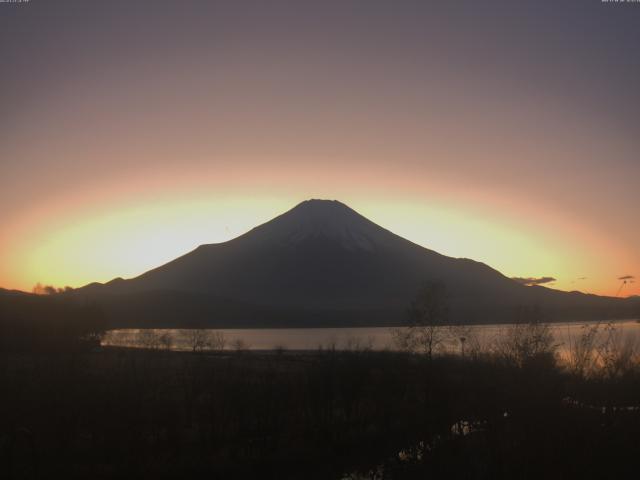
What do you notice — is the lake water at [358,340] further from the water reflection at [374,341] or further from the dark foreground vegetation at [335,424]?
the dark foreground vegetation at [335,424]

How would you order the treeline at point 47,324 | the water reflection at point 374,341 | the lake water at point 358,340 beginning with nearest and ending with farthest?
the water reflection at point 374,341
the treeline at point 47,324
the lake water at point 358,340

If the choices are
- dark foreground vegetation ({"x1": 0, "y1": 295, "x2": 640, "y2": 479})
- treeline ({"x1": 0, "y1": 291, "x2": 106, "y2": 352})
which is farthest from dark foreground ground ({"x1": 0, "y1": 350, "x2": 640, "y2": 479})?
treeline ({"x1": 0, "y1": 291, "x2": 106, "y2": 352})

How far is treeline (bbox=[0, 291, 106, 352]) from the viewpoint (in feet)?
159

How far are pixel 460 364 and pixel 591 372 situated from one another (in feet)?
37.3

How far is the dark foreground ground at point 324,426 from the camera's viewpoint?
1578 centimetres

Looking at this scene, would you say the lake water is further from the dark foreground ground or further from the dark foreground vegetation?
the dark foreground ground

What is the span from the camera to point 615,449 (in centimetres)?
1557

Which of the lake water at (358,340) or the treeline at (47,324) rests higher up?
the treeline at (47,324)

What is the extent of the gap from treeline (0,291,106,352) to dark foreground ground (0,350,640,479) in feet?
65.2

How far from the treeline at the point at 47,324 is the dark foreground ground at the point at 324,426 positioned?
1986 centimetres

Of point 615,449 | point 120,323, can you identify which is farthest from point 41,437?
point 120,323

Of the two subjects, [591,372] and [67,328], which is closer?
[591,372]

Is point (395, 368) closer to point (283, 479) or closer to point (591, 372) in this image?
point (591, 372)

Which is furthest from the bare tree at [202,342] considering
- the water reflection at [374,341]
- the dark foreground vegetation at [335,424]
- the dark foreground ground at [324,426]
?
the dark foreground ground at [324,426]
